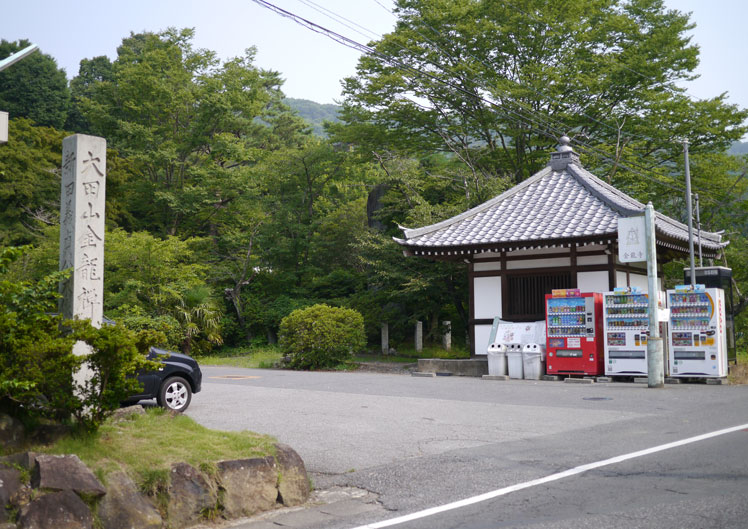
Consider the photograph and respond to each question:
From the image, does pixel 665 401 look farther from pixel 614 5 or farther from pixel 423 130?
pixel 614 5

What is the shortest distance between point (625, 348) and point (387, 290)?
10675mm

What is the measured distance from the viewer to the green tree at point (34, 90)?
44.5 metres

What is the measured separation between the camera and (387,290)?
1001 inches

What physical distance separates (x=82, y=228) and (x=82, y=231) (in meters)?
0.03

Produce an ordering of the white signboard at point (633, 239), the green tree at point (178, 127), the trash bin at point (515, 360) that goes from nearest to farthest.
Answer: the white signboard at point (633, 239), the trash bin at point (515, 360), the green tree at point (178, 127)

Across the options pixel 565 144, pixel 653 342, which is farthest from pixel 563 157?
pixel 653 342

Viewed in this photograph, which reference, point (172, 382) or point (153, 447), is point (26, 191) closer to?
point (172, 382)

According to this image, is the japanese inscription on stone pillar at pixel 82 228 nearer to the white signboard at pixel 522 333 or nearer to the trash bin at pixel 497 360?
the trash bin at pixel 497 360

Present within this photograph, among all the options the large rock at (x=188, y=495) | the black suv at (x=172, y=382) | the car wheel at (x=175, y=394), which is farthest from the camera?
the car wheel at (x=175, y=394)

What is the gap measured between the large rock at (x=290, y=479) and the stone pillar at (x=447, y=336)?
67.1 ft

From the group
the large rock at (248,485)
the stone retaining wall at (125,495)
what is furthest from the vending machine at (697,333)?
the large rock at (248,485)

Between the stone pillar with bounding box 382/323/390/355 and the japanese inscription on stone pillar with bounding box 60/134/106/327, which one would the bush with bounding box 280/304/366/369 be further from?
the japanese inscription on stone pillar with bounding box 60/134/106/327

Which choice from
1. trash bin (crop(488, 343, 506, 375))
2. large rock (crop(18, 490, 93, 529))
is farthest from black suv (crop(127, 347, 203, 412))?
trash bin (crop(488, 343, 506, 375))

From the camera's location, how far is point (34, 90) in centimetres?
4538
